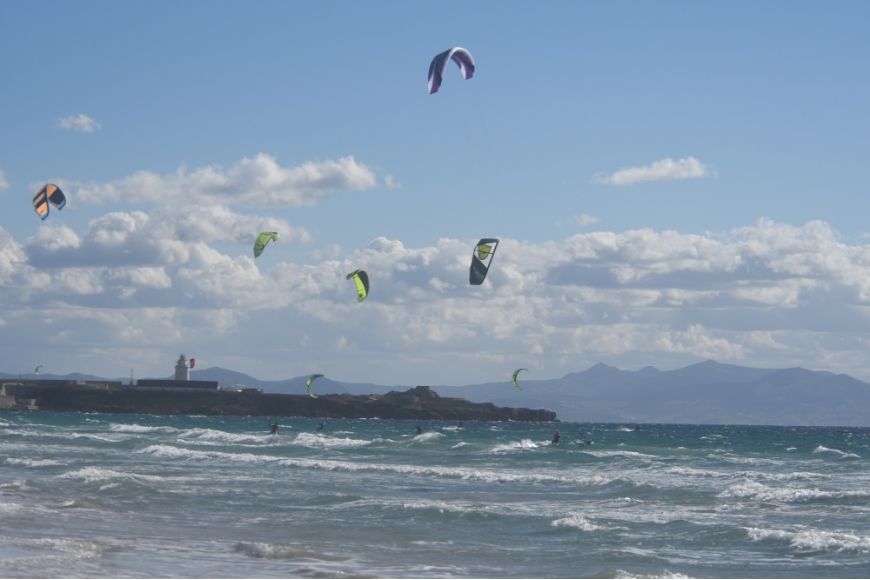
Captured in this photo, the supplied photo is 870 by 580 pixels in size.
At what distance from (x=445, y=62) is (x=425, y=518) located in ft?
40.7

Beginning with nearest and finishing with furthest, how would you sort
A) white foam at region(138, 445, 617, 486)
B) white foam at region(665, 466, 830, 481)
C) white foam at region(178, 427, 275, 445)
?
white foam at region(138, 445, 617, 486)
white foam at region(665, 466, 830, 481)
white foam at region(178, 427, 275, 445)

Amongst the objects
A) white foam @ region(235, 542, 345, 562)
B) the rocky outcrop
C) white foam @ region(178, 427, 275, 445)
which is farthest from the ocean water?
the rocky outcrop

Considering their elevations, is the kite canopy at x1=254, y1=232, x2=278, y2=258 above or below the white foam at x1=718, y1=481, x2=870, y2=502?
above

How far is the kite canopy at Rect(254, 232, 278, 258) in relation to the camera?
41.8 meters

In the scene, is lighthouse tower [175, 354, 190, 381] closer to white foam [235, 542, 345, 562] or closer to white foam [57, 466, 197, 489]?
white foam [57, 466, 197, 489]

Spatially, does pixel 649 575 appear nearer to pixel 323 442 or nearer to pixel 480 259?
pixel 480 259

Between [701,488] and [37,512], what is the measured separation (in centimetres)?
1682

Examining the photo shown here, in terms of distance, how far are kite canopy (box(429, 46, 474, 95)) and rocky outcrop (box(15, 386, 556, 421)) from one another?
93.6 metres

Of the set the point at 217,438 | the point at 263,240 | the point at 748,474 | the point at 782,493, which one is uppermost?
the point at 263,240

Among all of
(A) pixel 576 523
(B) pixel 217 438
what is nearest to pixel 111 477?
(A) pixel 576 523

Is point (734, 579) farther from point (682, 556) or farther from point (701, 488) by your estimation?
point (701, 488)

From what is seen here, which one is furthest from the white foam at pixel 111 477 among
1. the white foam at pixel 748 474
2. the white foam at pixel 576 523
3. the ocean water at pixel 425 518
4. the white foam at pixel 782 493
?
the white foam at pixel 748 474

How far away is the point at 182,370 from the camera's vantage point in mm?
135750

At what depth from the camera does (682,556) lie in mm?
19859
